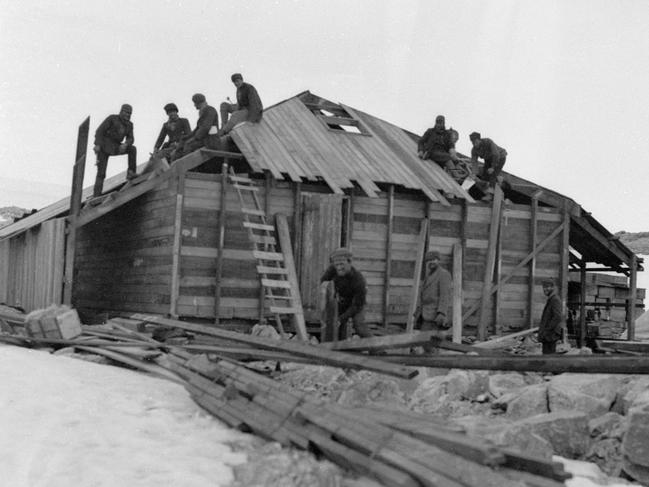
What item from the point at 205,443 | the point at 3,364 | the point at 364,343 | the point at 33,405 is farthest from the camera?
the point at 3,364

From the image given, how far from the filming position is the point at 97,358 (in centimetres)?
1023

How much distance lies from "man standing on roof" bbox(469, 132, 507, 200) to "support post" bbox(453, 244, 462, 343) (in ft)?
5.27

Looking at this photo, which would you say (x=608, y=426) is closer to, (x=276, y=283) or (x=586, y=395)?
(x=586, y=395)

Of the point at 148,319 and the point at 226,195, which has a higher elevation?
the point at 226,195

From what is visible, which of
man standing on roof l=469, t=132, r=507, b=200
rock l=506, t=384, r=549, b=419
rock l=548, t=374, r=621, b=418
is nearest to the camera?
rock l=548, t=374, r=621, b=418

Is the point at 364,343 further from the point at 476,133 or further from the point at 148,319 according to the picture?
the point at 476,133

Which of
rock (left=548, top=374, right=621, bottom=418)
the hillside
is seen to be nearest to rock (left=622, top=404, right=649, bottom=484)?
rock (left=548, top=374, right=621, bottom=418)

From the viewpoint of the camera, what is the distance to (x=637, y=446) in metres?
5.49

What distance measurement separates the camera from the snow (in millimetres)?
4816

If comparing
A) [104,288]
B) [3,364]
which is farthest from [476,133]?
[3,364]

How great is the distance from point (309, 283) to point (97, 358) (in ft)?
17.4

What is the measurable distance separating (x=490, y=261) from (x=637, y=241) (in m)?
33.2

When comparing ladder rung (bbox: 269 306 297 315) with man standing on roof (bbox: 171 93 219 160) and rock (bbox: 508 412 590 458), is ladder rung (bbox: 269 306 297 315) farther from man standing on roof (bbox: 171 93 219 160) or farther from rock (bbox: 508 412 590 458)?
rock (bbox: 508 412 590 458)

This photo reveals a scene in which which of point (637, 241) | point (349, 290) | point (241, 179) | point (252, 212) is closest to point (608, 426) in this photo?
point (349, 290)
